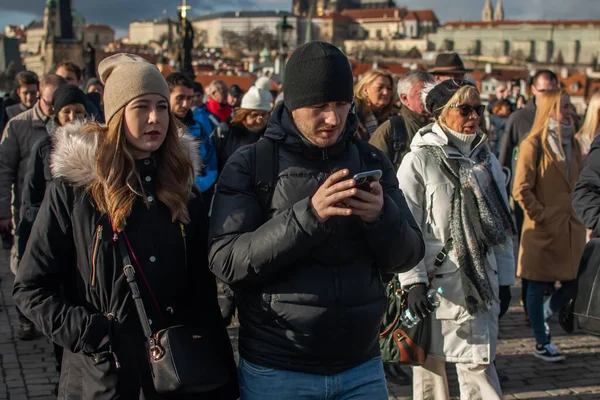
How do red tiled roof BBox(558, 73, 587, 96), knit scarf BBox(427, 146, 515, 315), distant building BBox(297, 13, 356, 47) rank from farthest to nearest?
distant building BBox(297, 13, 356, 47) < red tiled roof BBox(558, 73, 587, 96) < knit scarf BBox(427, 146, 515, 315)

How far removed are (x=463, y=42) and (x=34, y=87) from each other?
141519mm

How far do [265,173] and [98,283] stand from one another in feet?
2.17

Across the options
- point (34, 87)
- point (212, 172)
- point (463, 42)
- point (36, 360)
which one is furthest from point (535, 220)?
point (463, 42)

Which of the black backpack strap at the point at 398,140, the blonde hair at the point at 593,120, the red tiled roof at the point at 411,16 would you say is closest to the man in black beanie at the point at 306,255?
the black backpack strap at the point at 398,140

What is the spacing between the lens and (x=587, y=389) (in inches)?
212

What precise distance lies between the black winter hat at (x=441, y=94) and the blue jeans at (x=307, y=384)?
189cm

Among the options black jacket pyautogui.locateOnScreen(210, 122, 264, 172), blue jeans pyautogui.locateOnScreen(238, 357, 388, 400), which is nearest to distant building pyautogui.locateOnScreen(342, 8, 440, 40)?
black jacket pyautogui.locateOnScreen(210, 122, 264, 172)

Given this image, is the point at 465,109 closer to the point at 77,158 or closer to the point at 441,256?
the point at 441,256

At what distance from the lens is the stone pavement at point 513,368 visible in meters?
5.24

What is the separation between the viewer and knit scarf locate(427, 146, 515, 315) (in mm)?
4070

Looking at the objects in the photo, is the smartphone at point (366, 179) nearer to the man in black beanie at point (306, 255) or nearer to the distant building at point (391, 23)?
the man in black beanie at point (306, 255)

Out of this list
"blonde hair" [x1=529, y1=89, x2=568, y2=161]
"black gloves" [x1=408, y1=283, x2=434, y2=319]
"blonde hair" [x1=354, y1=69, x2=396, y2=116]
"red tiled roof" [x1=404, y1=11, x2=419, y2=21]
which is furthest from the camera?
"red tiled roof" [x1=404, y1=11, x2=419, y2=21]

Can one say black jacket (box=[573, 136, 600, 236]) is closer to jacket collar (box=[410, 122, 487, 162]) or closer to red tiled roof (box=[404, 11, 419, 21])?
jacket collar (box=[410, 122, 487, 162])

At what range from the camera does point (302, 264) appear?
8.57 feet
